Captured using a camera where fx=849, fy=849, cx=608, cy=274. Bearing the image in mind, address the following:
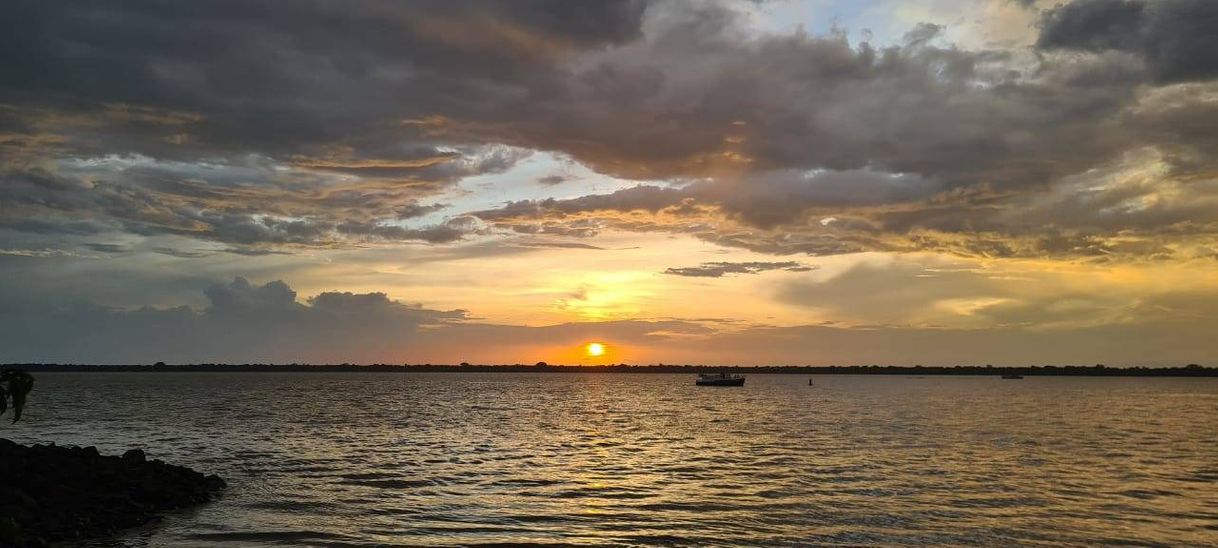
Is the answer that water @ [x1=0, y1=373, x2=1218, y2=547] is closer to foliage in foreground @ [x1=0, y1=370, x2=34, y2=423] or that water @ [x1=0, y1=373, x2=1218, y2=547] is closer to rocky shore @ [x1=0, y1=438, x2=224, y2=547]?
rocky shore @ [x1=0, y1=438, x2=224, y2=547]

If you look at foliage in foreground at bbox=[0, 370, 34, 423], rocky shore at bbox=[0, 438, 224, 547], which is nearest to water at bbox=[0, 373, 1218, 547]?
rocky shore at bbox=[0, 438, 224, 547]

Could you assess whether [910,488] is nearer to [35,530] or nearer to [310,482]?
[310,482]

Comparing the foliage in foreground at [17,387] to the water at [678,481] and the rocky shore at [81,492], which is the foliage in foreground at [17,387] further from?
the water at [678,481]

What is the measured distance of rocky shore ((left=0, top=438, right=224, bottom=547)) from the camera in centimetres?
2744

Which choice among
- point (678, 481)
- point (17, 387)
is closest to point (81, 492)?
point (17, 387)

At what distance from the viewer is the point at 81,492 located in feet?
106

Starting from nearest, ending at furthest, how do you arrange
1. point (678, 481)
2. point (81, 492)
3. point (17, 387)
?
point (17, 387), point (81, 492), point (678, 481)

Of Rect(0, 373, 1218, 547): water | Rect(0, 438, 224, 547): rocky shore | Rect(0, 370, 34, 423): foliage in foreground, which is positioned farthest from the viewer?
Rect(0, 373, 1218, 547): water

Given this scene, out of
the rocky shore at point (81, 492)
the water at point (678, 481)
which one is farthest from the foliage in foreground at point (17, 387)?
the water at point (678, 481)

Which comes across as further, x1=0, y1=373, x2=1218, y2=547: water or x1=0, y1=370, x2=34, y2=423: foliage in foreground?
x1=0, y1=373, x2=1218, y2=547: water

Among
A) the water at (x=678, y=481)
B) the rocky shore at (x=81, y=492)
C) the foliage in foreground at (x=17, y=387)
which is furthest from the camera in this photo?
the water at (x=678, y=481)

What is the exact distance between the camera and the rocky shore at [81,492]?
2744 centimetres

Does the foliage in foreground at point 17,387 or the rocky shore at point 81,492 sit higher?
the foliage in foreground at point 17,387

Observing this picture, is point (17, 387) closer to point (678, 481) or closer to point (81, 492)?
point (81, 492)
